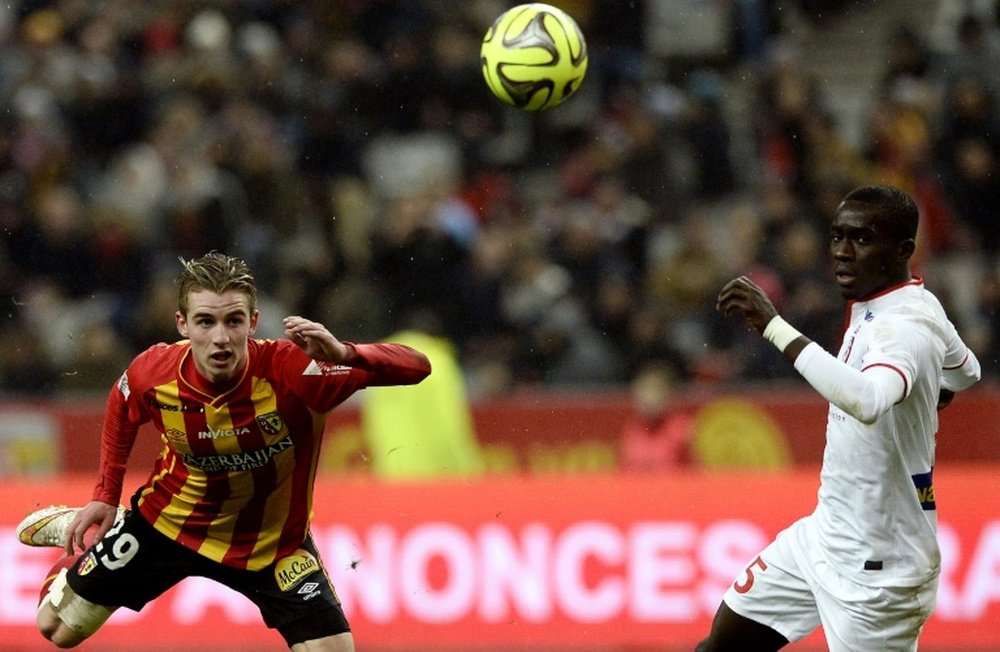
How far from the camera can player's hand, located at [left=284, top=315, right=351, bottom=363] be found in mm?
5441

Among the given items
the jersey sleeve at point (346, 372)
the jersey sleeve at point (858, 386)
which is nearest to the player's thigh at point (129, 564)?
the jersey sleeve at point (346, 372)

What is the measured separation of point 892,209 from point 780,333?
59 centimetres

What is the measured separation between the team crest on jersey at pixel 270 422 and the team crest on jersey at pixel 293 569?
20.3 inches

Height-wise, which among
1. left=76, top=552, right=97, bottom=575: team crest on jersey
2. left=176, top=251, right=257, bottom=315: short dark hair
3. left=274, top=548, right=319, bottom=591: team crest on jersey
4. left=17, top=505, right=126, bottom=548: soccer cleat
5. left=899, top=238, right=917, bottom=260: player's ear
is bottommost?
left=274, top=548, right=319, bottom=591: team crest on jersey

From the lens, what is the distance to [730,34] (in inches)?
484

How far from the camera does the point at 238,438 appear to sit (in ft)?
19.6

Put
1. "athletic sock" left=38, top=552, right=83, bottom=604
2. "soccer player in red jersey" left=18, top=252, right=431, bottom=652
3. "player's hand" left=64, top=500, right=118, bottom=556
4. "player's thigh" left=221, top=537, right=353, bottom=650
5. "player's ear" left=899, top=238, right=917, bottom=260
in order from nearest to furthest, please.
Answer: "player's ear" left=899, top=238, right=917, bottom=260 → "soccer player in red jersey" left=18, top=252, right=431, bottom=652 → "player's thigh" left=221, top=537, right=353, bottom=650 → "player's hand" left=64, top=500, right=118, bottom=556 → "athletic sock" left=38, top=552, right=83, bottom=604

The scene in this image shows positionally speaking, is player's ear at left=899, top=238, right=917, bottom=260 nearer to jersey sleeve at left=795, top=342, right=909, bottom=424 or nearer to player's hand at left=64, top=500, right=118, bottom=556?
jersey sleeve at left=795, top=342, right=909, bottom=424

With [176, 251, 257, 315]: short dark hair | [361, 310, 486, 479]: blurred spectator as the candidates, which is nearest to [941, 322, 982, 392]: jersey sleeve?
[176, 251, 257, 315]: short dark hair

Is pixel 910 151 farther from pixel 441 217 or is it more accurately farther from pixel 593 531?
pixel 593 531

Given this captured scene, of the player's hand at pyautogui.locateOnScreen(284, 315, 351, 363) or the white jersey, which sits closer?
the white jersey

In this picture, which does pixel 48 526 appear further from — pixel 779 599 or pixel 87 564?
pixel 779 599

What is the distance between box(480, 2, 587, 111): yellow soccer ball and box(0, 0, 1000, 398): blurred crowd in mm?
3350

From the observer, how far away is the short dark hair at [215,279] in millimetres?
5820
